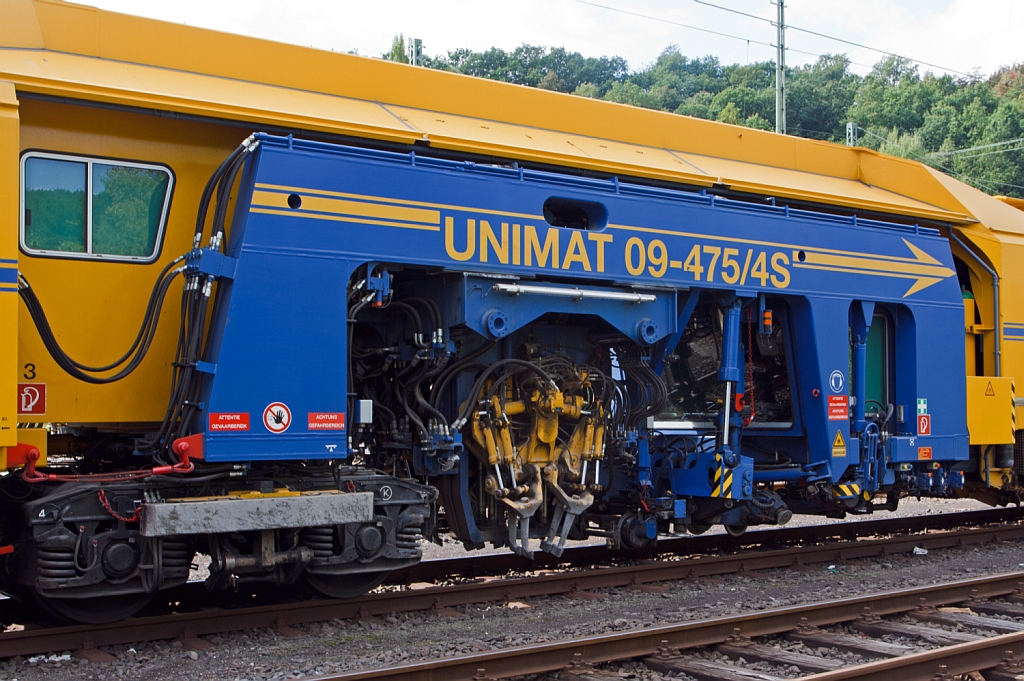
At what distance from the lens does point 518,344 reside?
7.77 metres

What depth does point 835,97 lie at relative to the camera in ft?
254

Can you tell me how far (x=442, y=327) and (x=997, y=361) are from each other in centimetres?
676

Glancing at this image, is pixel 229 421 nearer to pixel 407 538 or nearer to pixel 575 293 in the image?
pixel 407 538

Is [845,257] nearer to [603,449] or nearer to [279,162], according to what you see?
[603,449]

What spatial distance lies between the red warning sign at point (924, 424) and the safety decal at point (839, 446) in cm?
118

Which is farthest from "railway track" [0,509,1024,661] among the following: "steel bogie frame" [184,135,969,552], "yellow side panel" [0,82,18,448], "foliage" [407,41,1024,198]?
"foliage" [407,41,1024,198]

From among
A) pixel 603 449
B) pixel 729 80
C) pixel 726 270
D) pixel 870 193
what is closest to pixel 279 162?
pixel 603 449

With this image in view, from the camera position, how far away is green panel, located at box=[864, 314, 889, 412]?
9.87m

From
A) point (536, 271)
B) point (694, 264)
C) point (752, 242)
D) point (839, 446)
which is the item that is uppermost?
point (752, 242)

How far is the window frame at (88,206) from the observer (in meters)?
5.88

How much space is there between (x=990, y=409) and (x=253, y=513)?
8005 mm

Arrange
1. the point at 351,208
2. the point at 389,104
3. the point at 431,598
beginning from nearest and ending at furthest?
the point at 351,208
the point at 431,598
the point at 389,104

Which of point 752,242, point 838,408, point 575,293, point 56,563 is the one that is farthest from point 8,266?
point 838,408

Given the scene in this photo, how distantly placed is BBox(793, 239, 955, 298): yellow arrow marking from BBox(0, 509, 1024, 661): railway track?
2703 millimetres
